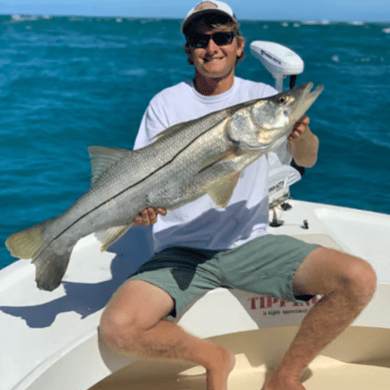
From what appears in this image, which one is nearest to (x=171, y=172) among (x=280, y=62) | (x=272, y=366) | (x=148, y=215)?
(x=148, y=215)

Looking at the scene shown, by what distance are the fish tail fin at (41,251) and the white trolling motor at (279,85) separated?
5.31 feet

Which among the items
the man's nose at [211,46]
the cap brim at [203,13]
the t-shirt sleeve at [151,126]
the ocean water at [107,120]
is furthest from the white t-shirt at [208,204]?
the ocean water at [107,120]

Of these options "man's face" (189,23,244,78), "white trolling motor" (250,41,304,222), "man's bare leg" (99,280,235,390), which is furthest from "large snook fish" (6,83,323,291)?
"white trolling motor" (250,41,304,222)

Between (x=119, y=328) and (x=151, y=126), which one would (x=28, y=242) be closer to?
(x=119, y=328)

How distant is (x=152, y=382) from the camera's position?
283 cm

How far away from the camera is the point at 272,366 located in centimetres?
296

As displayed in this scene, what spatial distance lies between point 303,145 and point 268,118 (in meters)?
0.49

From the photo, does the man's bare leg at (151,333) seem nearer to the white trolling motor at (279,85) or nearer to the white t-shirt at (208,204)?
the white t-shirt at (208,204)

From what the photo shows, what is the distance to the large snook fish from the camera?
6.93 feet

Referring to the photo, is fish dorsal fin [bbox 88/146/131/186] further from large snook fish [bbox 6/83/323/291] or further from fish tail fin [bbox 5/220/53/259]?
fish tail fin [bbox 5/220/53/259]

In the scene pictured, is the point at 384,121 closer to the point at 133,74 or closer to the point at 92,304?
the point at 133,74

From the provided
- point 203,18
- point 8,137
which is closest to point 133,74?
point 8,137

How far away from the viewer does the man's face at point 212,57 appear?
2580mm

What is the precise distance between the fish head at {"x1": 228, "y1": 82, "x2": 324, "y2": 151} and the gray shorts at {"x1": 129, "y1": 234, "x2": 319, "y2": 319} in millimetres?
578
